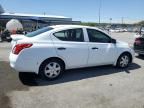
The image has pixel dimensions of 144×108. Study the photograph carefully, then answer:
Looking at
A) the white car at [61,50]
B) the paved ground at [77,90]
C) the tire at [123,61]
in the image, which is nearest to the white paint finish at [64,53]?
the white car at [61,50]

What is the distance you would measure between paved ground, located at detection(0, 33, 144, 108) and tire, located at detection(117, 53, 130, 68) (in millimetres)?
405

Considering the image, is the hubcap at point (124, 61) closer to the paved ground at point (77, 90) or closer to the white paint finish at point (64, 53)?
the white paint finish at point (64, 53)

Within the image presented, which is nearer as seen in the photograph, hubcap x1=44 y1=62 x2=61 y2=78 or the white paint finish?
the white paint finish

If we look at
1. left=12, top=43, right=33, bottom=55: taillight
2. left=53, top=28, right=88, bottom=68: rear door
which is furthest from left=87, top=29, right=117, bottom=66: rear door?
left=12, top=43, right=33, bottom=55: taillight

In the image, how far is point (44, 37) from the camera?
691cm

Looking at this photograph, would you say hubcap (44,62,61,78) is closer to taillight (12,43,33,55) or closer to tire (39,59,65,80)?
tire (39,59,65,80)

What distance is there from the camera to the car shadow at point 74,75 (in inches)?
269

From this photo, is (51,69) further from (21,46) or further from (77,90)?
(77,90)

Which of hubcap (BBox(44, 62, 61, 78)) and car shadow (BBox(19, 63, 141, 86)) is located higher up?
hubcap (BBox(44, 62, 61, 78))

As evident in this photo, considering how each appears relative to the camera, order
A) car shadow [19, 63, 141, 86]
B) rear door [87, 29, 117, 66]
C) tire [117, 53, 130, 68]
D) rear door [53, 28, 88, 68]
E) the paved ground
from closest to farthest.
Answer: the paved ground → car shadow [19, 63, 141, 86] → rear door [53, 28, 88, 68] → rear door [87, 29, 117, 66] → tire [117, 53, 130, 68]

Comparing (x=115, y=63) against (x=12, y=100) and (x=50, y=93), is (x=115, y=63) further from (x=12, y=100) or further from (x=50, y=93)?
(x=12, y=100)

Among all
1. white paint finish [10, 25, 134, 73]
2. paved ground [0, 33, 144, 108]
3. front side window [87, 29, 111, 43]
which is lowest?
paved ground [0, 33, 144, 108]

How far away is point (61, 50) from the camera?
704cm

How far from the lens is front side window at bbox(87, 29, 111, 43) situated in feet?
25.5
